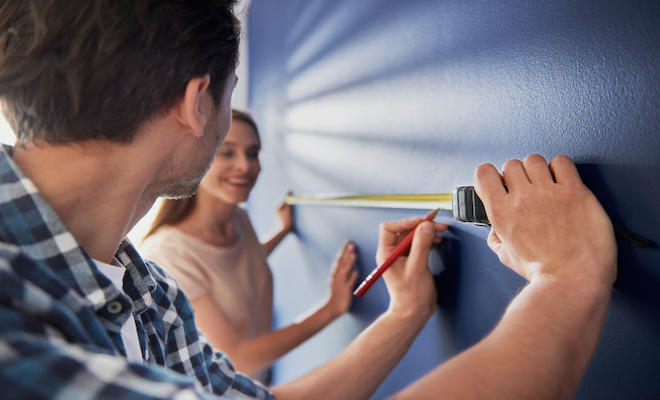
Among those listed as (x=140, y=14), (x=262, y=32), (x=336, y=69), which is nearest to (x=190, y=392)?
(x=140, y=14)

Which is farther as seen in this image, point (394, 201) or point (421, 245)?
point (394, 201)

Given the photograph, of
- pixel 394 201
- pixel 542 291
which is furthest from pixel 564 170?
pixel 394 201

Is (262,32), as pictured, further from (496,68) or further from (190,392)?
(190,392)

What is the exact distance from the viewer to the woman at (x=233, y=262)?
1.10 m

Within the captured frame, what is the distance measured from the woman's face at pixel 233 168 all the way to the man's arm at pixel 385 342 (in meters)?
0.84

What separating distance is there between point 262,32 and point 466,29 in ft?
5.60

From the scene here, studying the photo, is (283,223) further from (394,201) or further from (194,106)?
(194,106)

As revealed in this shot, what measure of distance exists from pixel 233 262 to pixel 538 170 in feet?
3.74

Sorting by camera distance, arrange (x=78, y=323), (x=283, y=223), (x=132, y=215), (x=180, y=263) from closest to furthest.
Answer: (x=78, y=323)
(x=132, y=215)
(x=180, y=263)
(x=283, y=223)

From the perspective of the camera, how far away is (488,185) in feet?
1.62

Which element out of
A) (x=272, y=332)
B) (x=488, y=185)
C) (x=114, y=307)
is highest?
(x=488, y=185)

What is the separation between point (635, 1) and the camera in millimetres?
408

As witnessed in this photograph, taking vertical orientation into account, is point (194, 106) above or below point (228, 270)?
above

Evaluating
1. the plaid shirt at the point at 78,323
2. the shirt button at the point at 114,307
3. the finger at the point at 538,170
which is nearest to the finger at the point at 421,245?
the finger at the point at 538,170
